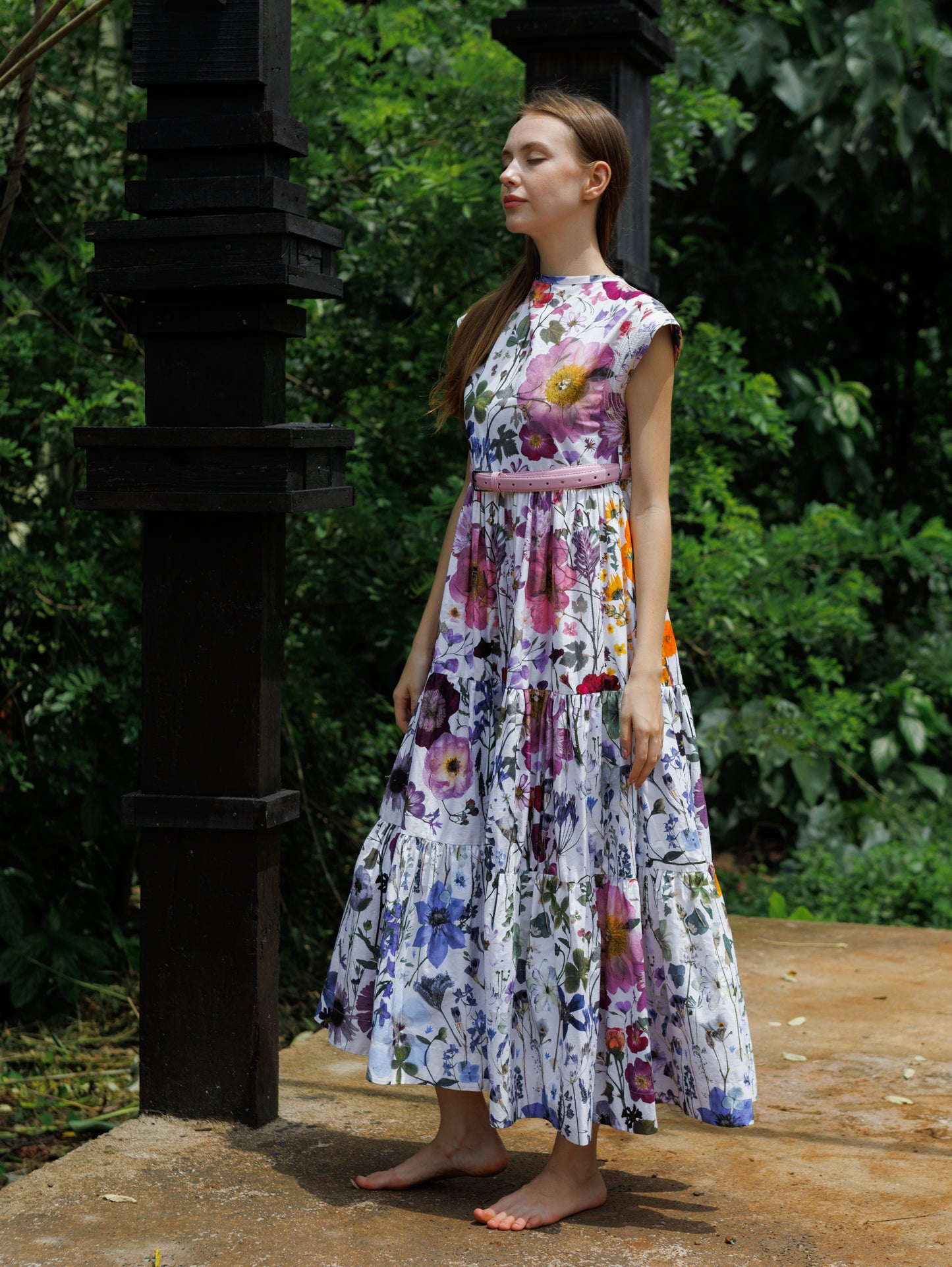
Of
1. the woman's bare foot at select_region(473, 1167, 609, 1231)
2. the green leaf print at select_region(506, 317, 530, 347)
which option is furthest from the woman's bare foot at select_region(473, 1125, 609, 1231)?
the green leaf print at select_region(506, 317, 530, 347)

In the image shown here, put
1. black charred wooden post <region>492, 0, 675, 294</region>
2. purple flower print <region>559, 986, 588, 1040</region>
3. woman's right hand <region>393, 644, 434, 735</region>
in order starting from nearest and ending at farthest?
purple flower print <region>559, 986, 588, 1040</region>
woman's right hand <region>393, 644, 434, 735</region>
black charred wooden post <region>492, 0, 675, 294</region>

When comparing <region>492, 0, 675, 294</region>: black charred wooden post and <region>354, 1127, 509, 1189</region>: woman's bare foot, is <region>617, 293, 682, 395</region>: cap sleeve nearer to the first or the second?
<region>492, 0, 675, 294</region>: black charred wooden post

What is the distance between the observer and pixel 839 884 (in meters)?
5.24

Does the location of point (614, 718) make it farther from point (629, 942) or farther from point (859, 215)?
point (859, 215)

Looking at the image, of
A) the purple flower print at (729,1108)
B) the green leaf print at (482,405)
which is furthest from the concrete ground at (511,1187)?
the green leaf print at (482,405)

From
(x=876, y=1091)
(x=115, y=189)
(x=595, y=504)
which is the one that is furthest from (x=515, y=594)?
(x=115, y=189)

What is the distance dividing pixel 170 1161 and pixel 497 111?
2873mm

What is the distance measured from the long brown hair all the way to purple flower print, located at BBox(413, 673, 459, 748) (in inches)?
19.4

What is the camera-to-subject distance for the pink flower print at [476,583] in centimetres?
242

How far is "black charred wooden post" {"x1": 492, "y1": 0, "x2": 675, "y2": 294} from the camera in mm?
3295

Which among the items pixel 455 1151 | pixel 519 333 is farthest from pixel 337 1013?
pixel 519 333

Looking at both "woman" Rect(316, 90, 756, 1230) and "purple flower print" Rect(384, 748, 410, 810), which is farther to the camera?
"purple flower print" Rect(384, 748, 410, 810)

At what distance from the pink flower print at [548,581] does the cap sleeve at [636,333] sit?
28cm

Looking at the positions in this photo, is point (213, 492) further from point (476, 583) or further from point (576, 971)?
point (576, 971)
